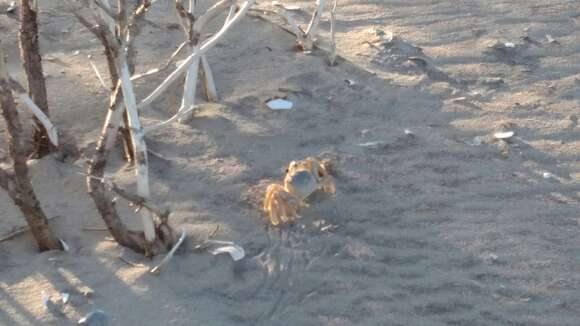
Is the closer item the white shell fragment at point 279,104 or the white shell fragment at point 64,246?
the white shell fragment at point 64,246

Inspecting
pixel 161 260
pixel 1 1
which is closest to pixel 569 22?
pixel 161 260

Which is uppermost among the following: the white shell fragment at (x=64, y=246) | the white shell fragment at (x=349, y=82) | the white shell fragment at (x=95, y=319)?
the white shell fragment at (x=349, y=82)

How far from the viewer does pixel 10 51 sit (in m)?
5.29

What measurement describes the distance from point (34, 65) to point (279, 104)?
1.28 metres

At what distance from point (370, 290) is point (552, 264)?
0.77 m

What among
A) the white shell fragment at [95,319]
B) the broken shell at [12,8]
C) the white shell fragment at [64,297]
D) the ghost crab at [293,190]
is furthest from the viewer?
the broken shell at [12,8]

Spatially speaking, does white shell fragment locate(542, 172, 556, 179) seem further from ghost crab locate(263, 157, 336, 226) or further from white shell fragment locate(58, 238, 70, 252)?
white shell fragment locate(58, 238, 70, 252)

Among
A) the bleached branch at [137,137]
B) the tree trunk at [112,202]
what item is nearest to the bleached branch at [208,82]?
the tree trunk at [112,202]

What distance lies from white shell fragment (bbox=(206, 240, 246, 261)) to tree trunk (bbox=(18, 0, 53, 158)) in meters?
1.07

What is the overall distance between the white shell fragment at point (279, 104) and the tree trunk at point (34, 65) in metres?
1.15

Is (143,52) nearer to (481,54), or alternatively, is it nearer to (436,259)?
(481,54)

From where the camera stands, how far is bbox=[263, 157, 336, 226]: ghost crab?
3822 mm

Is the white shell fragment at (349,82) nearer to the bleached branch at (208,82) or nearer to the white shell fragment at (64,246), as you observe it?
the bleached branch at (208,82)

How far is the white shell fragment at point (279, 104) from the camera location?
185 inches
